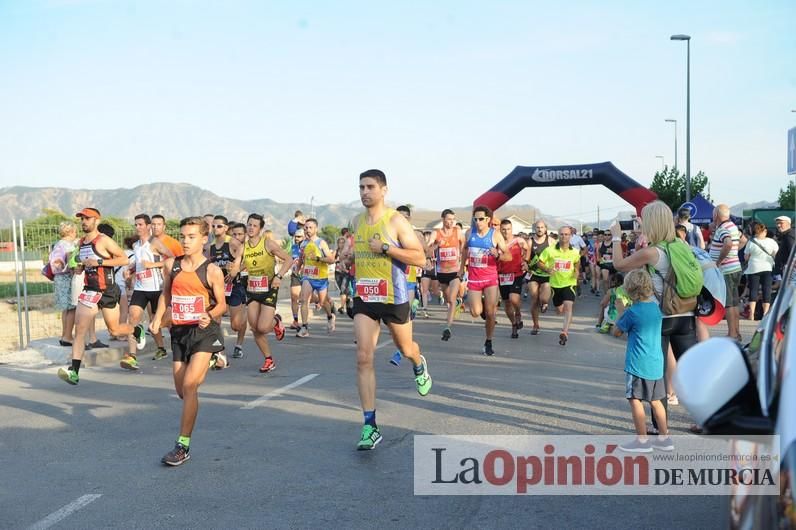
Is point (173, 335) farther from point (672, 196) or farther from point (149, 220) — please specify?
point (672, 196)

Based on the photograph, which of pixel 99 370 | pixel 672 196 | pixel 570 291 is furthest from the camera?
pixel 672 196

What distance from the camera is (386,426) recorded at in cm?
703

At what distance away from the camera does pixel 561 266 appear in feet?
44.9

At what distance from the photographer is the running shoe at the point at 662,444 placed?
19.6ft

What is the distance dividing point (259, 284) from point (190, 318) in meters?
4.51

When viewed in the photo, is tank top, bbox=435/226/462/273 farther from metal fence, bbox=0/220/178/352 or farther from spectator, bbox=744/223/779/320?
metal fence, bbox=0/220/178/352

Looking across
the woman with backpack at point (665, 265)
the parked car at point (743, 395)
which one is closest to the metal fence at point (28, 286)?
the woman with backpack at point (665, 265)

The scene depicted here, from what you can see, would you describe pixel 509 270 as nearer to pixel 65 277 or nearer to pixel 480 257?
pixel 480 257

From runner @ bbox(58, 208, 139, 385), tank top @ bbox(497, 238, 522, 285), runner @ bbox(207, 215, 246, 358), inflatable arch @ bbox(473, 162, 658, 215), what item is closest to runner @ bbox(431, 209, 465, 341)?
tank top @ bbox(497, 238, 522, 285)

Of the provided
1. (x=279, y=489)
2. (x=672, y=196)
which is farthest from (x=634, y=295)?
(x=672, y=196)

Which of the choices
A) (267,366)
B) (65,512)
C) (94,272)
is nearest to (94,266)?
(94,272)

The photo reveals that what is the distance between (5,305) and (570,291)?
14.8 metres

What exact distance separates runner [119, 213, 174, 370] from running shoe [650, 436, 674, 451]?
6.86 metres

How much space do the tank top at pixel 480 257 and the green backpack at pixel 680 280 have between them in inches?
225
